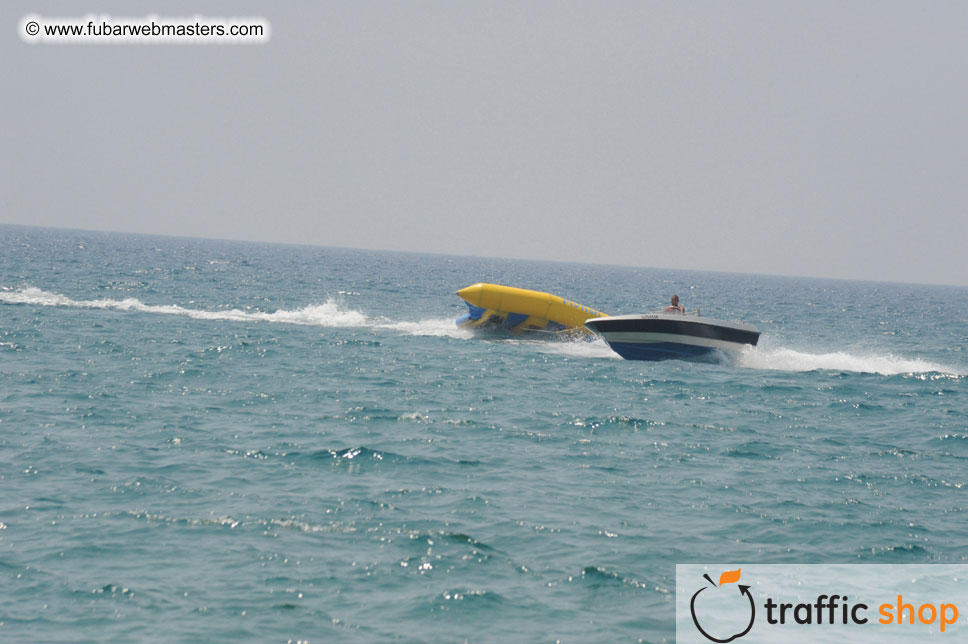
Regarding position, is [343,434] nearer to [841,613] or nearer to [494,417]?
[494,417]

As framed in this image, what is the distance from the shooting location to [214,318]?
98.2ft

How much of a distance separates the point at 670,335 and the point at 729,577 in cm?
1490

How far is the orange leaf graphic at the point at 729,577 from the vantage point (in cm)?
816

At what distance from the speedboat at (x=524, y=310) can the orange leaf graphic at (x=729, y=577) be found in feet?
59.8

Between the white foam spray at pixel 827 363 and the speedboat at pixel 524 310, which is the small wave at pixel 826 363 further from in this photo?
the speedboat at pixel 524 310

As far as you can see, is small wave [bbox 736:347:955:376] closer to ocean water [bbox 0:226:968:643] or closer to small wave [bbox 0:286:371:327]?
ocean water [bbox 0:226:968:643]

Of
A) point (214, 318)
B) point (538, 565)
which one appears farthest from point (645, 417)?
point (214, 318)

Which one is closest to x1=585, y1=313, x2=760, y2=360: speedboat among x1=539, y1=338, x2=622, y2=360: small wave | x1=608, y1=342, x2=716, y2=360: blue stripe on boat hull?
x1=608, y1=342, x2=716, y2=360: blue stripe on boat hull

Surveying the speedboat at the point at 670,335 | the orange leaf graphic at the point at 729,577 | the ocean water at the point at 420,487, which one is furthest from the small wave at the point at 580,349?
the orange leaf graphic at the point at 729,577

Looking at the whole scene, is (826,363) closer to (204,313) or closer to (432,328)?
(432,328)

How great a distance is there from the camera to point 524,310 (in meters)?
26.5

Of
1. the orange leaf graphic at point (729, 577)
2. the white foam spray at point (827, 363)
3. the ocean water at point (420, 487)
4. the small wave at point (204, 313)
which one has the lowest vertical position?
the orange leaf graphic at point (729, 577)

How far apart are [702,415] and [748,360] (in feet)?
27.3

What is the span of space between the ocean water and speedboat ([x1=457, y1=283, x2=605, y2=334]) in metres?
3.75
